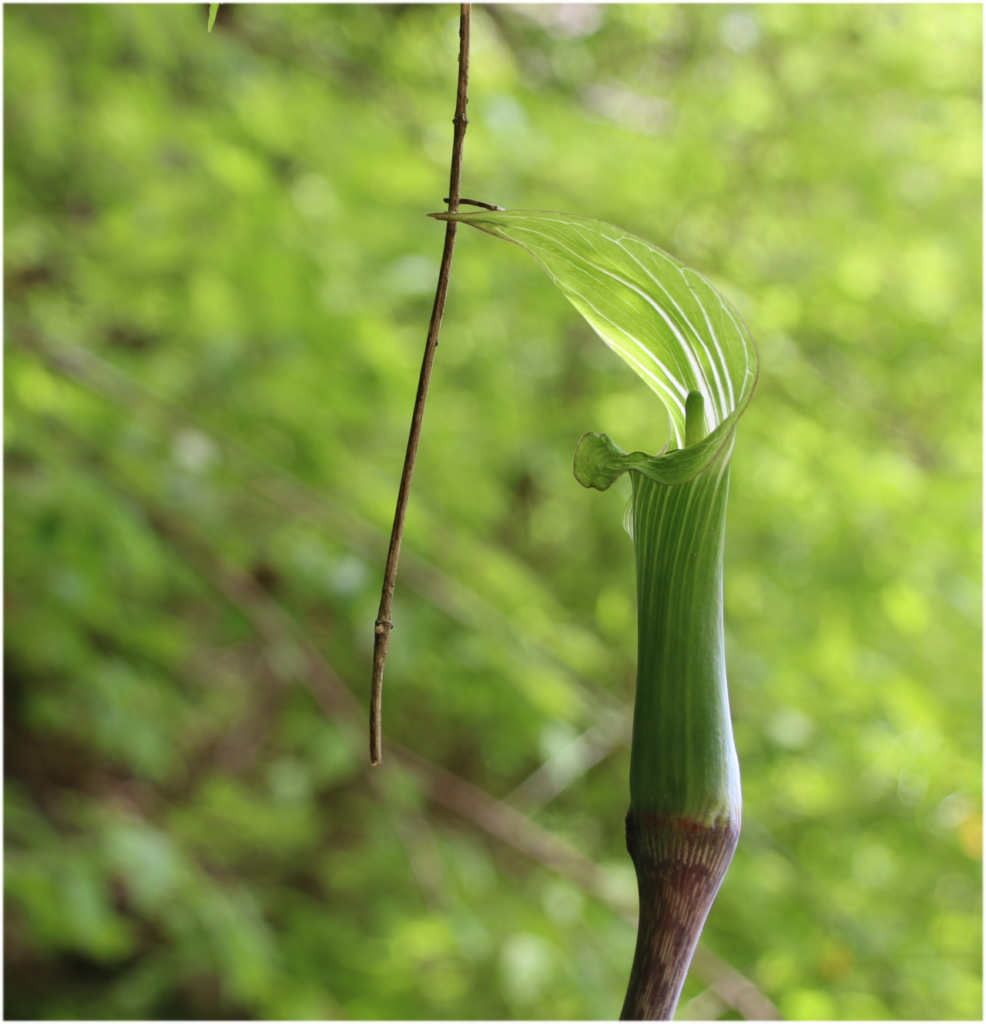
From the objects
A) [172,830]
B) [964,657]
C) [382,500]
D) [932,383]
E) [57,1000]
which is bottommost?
[57,1000]

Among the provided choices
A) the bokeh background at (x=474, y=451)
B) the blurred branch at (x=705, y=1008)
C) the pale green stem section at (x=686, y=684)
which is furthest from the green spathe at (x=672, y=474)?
the blurred branch at (x=705, y=1008)

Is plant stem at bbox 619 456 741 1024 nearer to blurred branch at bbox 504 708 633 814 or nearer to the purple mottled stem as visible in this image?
the purple mottled stem

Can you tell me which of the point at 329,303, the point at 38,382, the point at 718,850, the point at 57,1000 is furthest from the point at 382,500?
the point at 57,1000

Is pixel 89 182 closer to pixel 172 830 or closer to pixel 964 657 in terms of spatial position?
pixel 172 830

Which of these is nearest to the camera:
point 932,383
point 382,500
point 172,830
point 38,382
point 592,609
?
point 38,382

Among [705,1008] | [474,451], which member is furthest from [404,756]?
[474,451]

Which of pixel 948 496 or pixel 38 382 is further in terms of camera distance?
pixel 948 496

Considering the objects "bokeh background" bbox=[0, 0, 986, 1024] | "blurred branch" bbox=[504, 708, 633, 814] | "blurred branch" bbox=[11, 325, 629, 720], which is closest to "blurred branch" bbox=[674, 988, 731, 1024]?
"bokeh background" bbox=[0, 0, 986, 1024]

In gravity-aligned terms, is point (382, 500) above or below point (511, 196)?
below
